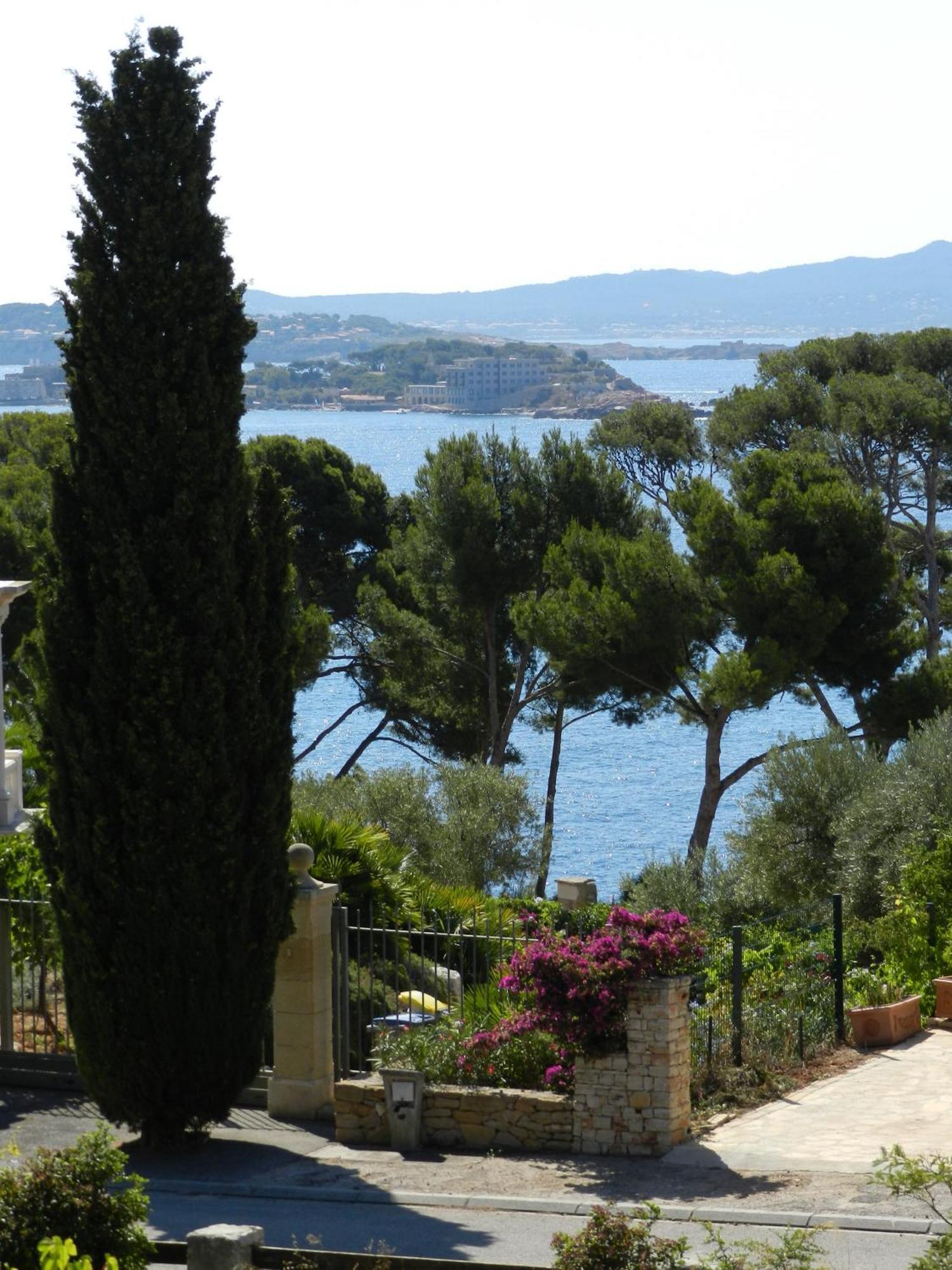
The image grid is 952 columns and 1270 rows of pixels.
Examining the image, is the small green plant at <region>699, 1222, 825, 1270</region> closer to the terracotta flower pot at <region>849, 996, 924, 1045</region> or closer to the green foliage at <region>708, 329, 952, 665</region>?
the terracotta flower pot at <region>849, 996, 924, 1045</region>

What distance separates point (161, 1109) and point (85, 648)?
3080mm

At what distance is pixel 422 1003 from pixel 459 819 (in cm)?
1406

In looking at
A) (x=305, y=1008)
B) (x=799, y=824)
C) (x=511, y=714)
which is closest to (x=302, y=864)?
(x=305, y=1008)

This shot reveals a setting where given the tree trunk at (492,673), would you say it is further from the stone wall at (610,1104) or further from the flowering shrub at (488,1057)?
the stone wall at (610,1104)

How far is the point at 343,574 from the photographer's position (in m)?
36.8

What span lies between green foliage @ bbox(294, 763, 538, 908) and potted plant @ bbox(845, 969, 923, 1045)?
41.6ft

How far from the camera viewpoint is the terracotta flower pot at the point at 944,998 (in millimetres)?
13969

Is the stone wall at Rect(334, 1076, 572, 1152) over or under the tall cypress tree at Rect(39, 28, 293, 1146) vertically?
under

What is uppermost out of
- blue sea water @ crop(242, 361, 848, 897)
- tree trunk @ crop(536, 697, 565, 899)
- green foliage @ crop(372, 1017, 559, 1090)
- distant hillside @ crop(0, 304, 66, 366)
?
distant hillside @ crop(0, 304, 66, 366)

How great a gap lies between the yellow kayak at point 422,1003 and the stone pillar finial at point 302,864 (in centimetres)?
140

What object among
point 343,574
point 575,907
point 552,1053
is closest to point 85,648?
point 552,1053

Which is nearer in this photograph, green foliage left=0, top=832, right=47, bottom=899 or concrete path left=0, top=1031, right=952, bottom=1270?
concrete path left=0, top=1031, right=952, bottom=1270

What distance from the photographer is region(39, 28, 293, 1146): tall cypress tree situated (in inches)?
422

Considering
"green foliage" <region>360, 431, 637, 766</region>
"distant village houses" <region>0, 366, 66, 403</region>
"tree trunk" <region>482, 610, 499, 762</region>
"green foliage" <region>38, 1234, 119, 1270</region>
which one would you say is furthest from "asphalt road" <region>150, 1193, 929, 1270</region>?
"distant village houses" <region>0, 366, 66, 403</region>
